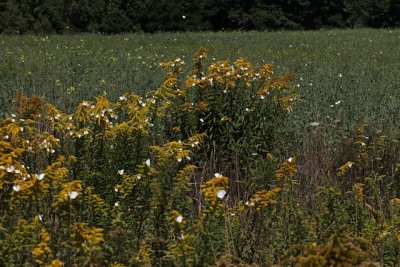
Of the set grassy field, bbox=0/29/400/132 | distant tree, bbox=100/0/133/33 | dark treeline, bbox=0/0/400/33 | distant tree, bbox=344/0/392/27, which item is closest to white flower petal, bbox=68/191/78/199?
grassy field, bbox=0/29/400/132

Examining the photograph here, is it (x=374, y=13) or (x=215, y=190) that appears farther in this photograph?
(x=374, y=13)

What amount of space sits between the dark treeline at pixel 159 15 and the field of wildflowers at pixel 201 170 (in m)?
31.6

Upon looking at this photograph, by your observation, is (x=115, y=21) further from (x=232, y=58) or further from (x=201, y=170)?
(x=201, y=170)

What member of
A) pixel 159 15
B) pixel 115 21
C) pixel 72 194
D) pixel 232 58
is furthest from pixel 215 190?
pixel 159 15

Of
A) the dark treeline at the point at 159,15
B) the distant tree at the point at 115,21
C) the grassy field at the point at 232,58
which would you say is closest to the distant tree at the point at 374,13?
the dark treeline at the point at 159,15

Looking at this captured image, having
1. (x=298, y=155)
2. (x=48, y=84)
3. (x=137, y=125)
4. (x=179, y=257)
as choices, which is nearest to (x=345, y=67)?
(x=48, y=84)

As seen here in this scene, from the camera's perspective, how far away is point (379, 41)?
22.5 meters

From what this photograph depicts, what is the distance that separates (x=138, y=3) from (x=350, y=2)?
49.8 ft

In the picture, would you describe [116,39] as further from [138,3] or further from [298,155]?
[138,3]

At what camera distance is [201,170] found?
6109 mm

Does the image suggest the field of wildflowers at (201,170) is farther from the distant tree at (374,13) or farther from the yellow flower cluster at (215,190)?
the distant tree at (374,13)

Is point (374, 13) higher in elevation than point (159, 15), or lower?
higher

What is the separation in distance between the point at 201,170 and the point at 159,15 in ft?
126

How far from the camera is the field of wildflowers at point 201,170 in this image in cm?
313
